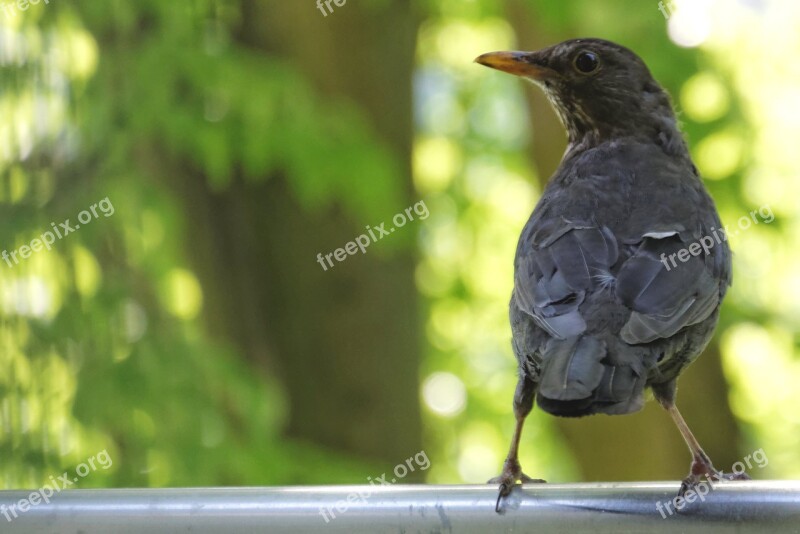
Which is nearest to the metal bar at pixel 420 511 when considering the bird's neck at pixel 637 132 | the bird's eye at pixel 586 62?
the bird's neck at pixel 637 132

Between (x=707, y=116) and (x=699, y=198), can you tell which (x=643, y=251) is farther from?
(x=707, y=116)

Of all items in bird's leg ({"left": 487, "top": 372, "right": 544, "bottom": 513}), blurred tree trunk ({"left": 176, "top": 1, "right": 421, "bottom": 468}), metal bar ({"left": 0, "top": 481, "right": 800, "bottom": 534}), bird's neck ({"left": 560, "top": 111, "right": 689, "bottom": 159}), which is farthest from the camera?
blurred tree trunk ({"left": 176, "top": 1, "right": 421, "bottom": 468})

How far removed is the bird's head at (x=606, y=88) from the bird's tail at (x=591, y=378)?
5.74 ft

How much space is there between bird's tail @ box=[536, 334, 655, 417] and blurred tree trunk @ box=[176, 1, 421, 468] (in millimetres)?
4193

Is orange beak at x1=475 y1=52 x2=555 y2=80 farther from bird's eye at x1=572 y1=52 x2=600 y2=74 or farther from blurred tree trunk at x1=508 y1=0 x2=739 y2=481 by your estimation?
blurred tree trunk at x1=508 y1=0 x2=739 y2=481

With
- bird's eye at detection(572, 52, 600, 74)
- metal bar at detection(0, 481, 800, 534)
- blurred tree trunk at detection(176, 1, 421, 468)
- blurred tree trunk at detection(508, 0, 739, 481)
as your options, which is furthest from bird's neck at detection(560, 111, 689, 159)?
blurred tree trunk at detection(508, 0, 739, 481)

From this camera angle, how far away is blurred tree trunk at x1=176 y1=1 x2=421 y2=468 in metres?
6.79

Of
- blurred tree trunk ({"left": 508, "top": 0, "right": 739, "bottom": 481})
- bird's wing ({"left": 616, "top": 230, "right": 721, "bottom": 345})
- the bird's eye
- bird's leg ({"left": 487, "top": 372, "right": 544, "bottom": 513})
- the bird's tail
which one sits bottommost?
blurred tree trunk ({"left": 508, "top": 0, "right": 739, "bottom": 481})

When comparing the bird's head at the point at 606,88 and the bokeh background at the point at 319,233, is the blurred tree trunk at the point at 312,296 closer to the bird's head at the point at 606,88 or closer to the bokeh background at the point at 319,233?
the bokeh background at the point at 319,233

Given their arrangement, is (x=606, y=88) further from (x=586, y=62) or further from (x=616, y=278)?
(x=616, y=278)

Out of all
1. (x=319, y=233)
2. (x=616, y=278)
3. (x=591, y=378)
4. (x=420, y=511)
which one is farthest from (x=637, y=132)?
(x=319, y=233)

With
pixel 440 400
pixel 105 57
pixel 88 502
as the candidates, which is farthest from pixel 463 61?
pixel 88 502

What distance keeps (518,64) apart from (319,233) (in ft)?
10.0

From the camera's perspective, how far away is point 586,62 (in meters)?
4.22
